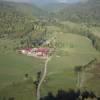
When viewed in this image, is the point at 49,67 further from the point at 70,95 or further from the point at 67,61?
the point at 70,95

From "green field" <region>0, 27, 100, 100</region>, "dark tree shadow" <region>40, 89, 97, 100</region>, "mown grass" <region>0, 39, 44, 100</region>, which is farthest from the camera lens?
"green field" <region>0, 27, 100, 100</region>

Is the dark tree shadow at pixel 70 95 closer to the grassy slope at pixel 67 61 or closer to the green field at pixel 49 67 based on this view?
the green field at pixel 49 67

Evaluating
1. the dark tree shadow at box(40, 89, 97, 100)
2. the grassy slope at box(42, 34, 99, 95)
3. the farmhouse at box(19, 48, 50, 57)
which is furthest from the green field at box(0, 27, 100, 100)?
the farmhouse at box(19, 48, 50, 57)

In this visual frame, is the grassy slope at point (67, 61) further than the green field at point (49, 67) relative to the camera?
Yes

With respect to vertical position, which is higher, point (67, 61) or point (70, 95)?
point (70, 95)

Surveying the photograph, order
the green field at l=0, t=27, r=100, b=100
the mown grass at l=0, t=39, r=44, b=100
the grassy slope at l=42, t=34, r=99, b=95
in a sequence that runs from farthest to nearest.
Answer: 1. the grassy slope at l=42, t=34, r=99, b=95
2. the green field at l=0, t=27, r=100, b=100
3. the mown grass at l=0, t=39, r=44, b=100

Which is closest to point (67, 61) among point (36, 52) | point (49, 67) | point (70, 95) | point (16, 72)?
point (49, 67)

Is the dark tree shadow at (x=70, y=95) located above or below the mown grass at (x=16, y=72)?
above

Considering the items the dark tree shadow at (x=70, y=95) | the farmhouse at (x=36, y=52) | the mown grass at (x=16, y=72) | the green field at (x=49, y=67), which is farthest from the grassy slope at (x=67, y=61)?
the farmhouse at (x=36, y=52)

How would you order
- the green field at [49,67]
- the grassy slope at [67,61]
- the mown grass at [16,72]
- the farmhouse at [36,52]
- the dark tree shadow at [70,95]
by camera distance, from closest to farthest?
1. the dark tree shadow at [70,95]
2. the mown grass at [16,72]
3. the green field at [49,67]
4. the grassy slope at [67,61]
5. the farmhouse at [36,52]

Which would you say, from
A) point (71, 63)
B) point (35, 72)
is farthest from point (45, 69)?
point (71, 63)

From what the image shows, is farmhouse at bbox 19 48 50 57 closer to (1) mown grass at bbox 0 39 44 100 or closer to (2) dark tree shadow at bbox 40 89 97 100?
(1) mown grass at bbox 0 39 44 100
